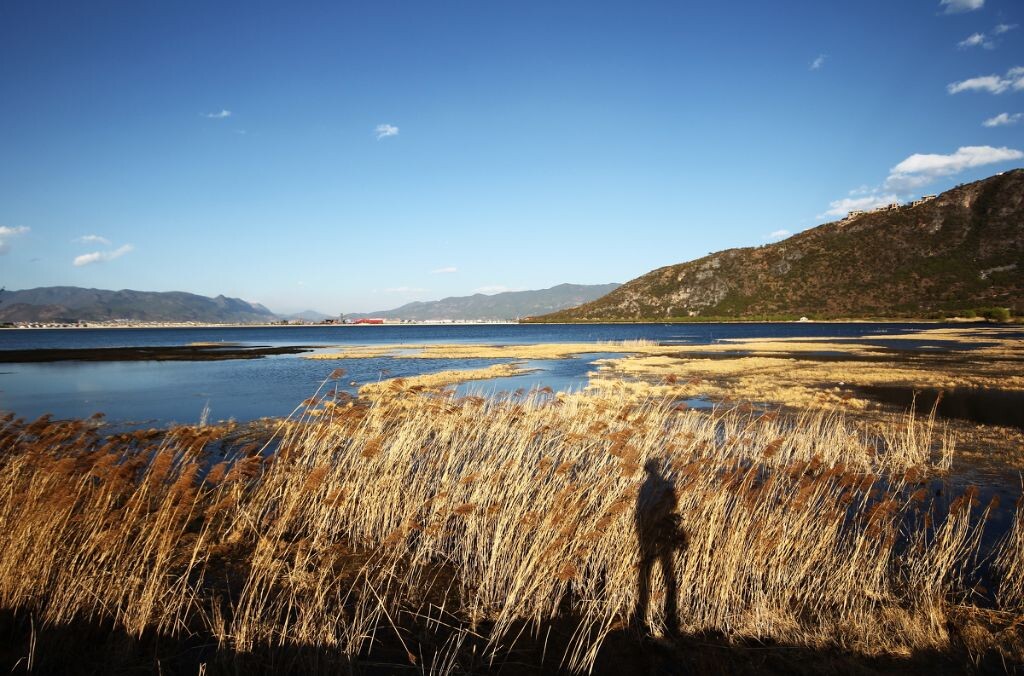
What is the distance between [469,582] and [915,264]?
200594mm

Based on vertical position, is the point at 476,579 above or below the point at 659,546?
below

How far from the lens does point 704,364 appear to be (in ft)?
147

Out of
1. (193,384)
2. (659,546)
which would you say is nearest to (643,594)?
(659,546)

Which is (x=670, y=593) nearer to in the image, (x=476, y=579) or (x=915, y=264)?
(x=476, y=579)

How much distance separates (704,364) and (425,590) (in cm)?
4123

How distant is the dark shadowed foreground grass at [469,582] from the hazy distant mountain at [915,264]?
156745mm

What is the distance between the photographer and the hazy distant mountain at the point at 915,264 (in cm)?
14212

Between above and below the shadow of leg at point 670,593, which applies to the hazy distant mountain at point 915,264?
above

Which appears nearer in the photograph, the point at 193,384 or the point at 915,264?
the point at 193,384

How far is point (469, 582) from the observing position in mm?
7773

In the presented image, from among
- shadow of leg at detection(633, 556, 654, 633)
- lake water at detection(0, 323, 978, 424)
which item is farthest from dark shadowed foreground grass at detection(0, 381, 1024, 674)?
lake water at detection(0, 323, 978, 424)

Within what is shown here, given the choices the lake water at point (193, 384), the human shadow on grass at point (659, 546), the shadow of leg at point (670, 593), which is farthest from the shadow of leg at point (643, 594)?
the lake water at point (193, 384)

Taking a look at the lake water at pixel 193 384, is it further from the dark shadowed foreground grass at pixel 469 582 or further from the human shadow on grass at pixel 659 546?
the human shadow on grass at pixel 659 546

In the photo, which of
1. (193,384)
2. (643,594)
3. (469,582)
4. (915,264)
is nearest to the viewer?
(643,594)
